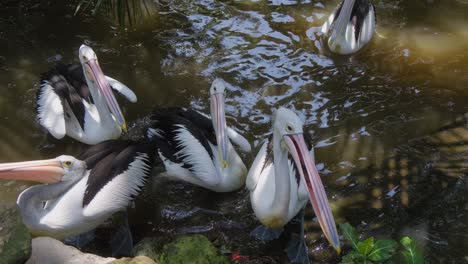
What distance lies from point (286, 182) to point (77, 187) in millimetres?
1500

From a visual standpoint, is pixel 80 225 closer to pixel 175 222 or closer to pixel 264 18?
pixel 175 222

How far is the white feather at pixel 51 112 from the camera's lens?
420cm

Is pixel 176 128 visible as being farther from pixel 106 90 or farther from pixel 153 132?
pixel 106 90

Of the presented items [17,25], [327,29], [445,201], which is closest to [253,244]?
[445,201]

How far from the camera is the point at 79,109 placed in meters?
4.31

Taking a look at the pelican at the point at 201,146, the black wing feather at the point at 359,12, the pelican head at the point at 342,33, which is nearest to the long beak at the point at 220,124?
the pelican at the point at 201,146

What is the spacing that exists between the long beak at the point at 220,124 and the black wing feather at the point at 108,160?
586mm

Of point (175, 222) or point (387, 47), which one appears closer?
point (175, 222)

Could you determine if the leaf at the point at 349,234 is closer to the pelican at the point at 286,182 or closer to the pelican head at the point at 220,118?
the pelican at the point at 286,182

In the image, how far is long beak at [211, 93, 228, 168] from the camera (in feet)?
11.9

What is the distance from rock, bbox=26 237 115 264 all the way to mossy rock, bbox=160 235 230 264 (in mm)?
344

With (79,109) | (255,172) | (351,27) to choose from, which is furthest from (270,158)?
(351,27)

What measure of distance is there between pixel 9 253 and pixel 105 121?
1.83 m

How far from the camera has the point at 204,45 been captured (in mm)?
5652
